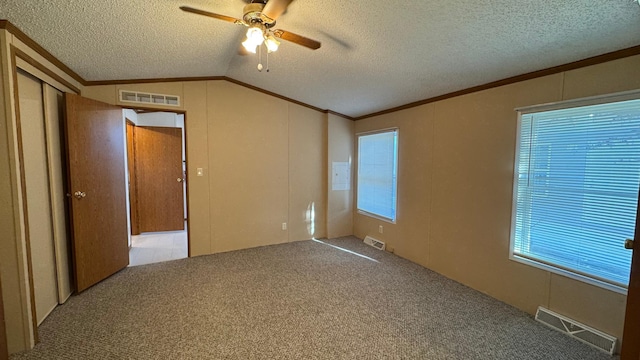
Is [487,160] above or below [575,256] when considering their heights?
above

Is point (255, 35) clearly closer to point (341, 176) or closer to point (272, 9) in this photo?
point (272, 9)

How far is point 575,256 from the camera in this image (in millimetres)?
2137

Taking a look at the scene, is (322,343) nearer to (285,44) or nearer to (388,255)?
(388,255)

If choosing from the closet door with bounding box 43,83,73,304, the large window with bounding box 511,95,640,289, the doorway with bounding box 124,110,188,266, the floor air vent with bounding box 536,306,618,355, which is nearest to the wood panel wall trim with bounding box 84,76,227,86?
the closet door with bounding box 43,83,73,304

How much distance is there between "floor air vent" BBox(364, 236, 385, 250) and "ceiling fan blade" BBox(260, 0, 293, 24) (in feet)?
11.1

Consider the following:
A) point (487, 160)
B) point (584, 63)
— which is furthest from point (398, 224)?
point (584, 63)

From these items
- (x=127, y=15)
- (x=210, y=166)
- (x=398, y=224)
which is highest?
(x=127, y=15)

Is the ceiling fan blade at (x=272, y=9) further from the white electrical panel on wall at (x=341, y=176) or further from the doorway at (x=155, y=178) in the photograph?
the doorway at (x=155, y=178)

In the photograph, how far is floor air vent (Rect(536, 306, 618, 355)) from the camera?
1.92 metres

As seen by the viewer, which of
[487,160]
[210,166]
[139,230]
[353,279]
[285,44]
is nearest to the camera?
[285,44]

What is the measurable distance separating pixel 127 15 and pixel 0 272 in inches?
79.4

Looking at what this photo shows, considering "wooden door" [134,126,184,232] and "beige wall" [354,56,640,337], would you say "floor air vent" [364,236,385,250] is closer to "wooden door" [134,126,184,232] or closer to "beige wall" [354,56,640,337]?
"beige wall" [354,56,640,337]

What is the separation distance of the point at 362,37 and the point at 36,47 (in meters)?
2.65

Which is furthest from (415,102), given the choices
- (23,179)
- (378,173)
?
(23,179)
